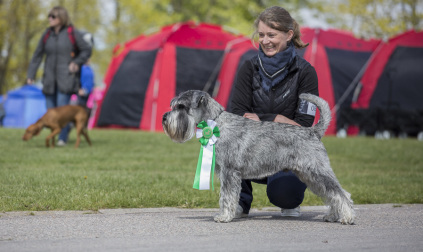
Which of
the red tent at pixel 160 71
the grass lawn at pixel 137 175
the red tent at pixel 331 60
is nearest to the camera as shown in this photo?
the grass lawn at pixel 137 175

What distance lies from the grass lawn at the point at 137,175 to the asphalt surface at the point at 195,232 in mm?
447

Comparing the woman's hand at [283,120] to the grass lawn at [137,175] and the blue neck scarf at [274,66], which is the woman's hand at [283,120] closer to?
the blue neck scarf at [274,66]

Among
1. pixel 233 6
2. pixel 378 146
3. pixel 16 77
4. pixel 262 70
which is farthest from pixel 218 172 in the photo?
pixel 16 77

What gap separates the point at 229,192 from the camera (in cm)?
494

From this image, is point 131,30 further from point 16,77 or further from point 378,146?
point 378,146

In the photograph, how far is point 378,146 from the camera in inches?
536

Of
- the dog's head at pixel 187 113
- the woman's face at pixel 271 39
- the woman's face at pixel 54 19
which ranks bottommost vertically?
the dog's head at pixel 187 113

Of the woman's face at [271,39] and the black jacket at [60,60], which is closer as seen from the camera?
the woman's face at [271,39]

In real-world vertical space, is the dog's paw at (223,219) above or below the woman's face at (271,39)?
below

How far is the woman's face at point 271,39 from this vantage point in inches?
209

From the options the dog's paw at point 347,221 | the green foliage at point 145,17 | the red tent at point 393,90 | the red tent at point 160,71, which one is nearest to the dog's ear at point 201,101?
the dog's paw at point 347,221

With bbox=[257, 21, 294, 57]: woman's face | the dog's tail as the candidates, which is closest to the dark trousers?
the dog's tail

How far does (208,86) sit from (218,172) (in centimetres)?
1413

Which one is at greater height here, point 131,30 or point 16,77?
point 131,30
